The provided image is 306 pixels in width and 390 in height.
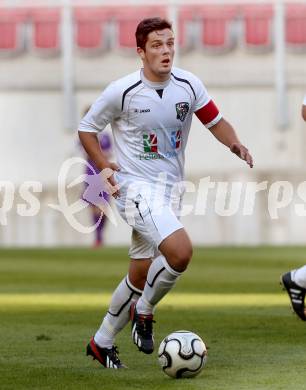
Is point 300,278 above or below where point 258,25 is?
below

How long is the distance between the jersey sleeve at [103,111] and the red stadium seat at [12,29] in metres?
22.2

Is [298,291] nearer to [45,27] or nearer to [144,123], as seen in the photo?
[144,123]

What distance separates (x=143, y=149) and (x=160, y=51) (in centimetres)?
61

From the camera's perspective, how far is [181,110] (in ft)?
27.8

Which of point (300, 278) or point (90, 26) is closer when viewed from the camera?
point (300, 278)

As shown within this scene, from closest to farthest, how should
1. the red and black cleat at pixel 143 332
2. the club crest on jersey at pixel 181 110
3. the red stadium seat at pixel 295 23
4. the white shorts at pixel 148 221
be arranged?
1. the white shorts at pixel 148 221
2. the red and black cleat at pixel 143 332
3. the club crest on jersey at pixel 181 110
4. the red stadium seat at pixel 295 23

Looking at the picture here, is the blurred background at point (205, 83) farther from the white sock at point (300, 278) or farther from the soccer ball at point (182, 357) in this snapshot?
the soccer ball at point (182, 357)

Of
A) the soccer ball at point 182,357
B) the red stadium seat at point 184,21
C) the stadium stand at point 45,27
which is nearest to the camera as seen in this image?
the soccer ball at point 182,357

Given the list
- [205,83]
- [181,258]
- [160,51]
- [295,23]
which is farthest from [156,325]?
[295,23]

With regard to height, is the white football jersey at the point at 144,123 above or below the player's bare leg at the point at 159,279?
above

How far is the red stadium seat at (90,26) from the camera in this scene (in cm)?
3098

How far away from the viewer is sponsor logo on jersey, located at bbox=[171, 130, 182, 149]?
27.8 ft

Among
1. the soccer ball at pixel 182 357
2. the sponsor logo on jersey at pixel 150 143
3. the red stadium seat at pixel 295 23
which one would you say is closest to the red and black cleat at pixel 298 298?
the sponsor logo on jersey at pixel 150 143

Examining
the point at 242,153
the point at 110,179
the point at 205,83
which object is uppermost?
the point at 242,153
